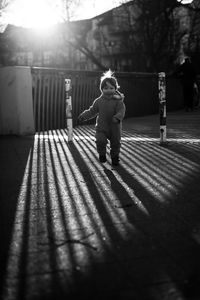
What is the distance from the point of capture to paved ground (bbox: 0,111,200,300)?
2.75 m

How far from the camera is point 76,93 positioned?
14.1 meters

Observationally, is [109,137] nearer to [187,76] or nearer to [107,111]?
[107,111]

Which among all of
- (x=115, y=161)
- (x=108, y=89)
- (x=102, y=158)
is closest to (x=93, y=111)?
(x=108, y=89)

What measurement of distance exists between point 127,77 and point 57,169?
11.0m

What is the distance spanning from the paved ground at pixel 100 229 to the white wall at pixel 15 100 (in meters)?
3.95

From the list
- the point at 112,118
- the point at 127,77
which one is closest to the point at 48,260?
the point at 112,118

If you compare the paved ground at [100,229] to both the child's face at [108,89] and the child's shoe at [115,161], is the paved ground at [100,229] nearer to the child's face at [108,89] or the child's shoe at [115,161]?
the child's shoe at [115,161]

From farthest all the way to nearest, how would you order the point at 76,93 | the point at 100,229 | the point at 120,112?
the point at 76,93 → the point at 120,112 → the point at 100,229

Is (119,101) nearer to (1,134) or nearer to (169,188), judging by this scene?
(169,188)

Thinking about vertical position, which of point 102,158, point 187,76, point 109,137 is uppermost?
point 187,76

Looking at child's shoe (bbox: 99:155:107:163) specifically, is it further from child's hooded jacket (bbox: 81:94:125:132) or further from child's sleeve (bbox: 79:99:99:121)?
child's sleeve (bbox: 79:99:99:121)

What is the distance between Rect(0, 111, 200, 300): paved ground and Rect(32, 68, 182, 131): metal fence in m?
5.11

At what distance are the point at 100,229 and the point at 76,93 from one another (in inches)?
418

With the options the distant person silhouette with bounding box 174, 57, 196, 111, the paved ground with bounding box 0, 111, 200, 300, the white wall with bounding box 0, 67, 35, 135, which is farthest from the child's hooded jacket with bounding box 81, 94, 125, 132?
the distant person silhouette with bounding box 174, 57, 196, 111
